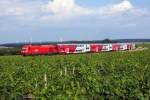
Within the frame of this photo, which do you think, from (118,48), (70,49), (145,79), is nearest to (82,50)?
(70,49)

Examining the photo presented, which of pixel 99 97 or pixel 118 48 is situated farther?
pixel 118 48

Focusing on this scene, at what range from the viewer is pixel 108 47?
397 feet

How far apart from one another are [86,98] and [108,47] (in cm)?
10246

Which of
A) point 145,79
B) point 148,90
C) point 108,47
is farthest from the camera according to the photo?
point 108,47

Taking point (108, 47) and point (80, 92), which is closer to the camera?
point (80, 92)

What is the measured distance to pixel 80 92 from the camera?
65.9ft

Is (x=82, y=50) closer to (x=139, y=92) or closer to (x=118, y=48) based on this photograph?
(x=118, y=48)

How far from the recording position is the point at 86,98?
19.0 meters

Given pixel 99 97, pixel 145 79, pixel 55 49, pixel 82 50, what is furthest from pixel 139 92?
pixel 82 50

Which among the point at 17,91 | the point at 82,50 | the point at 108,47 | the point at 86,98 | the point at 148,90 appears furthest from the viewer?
the point at 108,47

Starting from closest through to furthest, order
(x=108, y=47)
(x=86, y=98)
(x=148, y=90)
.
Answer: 1. (x=86, y=98)
2. (x=148, y=90)
3. (x=108, y=47)

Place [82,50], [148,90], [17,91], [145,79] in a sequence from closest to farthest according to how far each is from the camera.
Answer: [148,90] < [17,91] < [145,79] < [82,50]

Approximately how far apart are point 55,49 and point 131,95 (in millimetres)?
82316

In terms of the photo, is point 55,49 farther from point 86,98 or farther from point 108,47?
point 86,98
